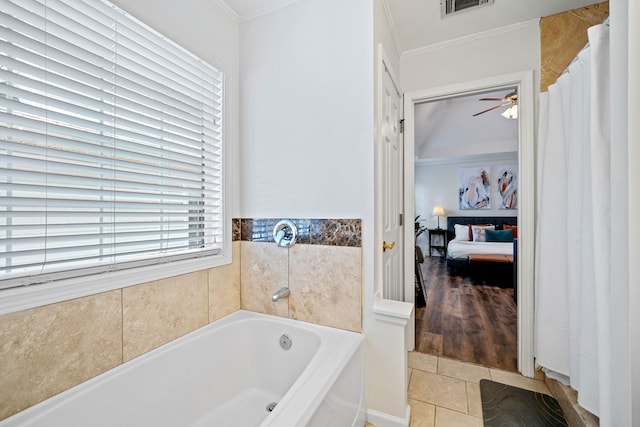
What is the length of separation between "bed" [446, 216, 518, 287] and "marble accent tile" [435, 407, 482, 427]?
2783 millimetres

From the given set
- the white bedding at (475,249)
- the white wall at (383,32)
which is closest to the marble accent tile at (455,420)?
the white wall at (383,32)

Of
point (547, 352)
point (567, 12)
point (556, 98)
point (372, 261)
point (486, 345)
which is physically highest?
point (567, 12)

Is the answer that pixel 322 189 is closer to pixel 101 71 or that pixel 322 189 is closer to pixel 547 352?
pixel 101 71

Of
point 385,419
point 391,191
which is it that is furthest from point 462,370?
point 391,191

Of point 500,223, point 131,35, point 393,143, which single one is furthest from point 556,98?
point 500,223

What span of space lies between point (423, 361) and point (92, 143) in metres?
2.50

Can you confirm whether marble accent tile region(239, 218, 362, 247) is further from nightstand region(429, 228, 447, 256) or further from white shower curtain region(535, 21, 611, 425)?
nightstand region(429, 228, 447, 256)

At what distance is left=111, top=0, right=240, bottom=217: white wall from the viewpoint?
1.31 metres

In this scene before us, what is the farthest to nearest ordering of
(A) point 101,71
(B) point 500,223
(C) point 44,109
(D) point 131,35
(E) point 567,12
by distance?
(B) point 500,223, (E) point 567,12, (D) point 131,35, (A) point 101,71, (C) point 44,109

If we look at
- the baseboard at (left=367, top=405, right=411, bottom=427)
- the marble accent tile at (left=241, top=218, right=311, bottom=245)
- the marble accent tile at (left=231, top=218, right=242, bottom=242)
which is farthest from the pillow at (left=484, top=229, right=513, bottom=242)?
the marble accent tile at (left=231, top=218, right=242, bottom=242)

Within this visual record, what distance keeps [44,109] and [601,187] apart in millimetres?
2211

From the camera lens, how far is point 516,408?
1.62 m

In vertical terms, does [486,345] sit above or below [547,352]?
below

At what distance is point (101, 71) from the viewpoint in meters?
1.13
